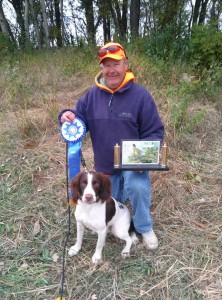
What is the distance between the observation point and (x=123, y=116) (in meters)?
2.51

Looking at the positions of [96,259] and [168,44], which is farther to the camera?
[168,44]

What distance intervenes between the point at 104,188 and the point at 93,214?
0.25m

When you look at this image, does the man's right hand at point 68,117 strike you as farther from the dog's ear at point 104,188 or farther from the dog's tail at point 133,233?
the dog's tail at point 133,233

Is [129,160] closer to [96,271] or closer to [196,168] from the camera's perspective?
[96,271]

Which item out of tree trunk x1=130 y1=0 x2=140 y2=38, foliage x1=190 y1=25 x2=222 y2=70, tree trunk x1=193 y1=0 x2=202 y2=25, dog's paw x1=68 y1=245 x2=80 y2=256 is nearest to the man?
dog's paw x1=68 y1=245 x2=80 y2=256

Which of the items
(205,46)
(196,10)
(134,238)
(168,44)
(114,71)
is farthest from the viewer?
(196,10)

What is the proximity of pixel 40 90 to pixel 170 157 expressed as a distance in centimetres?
313

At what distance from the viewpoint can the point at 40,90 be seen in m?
5.82

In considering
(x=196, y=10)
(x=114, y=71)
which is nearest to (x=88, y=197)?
(x=114, y=71)

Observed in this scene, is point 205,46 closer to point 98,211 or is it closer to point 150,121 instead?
point 150,121

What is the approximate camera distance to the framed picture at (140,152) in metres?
2.30

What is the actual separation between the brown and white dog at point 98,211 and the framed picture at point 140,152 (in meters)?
0.24

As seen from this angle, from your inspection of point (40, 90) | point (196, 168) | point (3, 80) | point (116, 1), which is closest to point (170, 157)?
point (196, 168)

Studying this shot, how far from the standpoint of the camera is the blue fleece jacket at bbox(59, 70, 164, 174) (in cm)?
250
